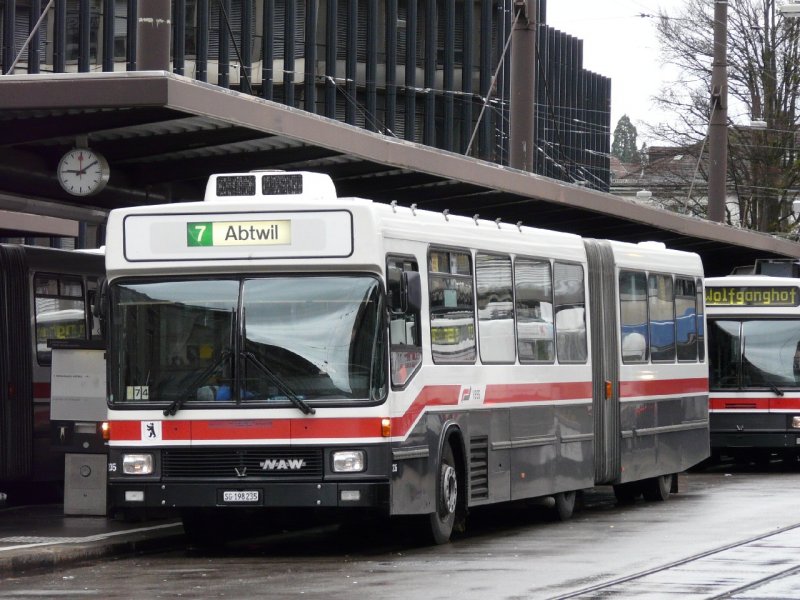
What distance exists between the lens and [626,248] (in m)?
20.7

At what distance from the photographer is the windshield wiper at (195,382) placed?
46.8 ft

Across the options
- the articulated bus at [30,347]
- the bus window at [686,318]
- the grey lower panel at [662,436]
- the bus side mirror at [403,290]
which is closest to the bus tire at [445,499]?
the bus side mirror at [403,290]

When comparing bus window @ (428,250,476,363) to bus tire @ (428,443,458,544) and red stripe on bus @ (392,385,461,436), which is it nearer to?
red stripe on bus @ (392,385,461,436)

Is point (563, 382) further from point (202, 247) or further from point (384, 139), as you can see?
point (202, 247)

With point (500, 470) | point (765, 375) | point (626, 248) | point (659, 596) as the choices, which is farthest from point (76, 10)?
point (659, 596)

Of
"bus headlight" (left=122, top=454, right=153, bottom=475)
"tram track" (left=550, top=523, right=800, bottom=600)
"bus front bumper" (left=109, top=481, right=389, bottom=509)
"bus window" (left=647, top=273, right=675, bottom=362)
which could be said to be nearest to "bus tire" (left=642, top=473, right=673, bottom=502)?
"bus window" (left=647, top=273, right=675, bottom=362)

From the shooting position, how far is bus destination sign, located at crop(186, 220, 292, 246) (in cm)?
1440

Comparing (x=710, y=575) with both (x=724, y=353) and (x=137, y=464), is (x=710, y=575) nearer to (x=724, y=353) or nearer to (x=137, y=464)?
(x=137, y=464)

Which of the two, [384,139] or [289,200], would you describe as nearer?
[289,200]

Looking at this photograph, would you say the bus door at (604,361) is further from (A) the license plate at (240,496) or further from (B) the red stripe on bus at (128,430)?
(B) the red stripe on bus at (128,430)

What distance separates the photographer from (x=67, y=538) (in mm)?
15688

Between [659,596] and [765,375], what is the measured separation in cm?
1681

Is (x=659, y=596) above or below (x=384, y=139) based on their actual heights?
below

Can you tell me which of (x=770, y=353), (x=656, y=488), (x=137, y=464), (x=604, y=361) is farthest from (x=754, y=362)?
(x=137, y=464)
